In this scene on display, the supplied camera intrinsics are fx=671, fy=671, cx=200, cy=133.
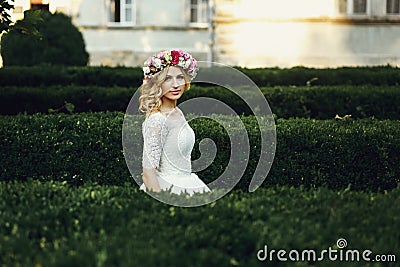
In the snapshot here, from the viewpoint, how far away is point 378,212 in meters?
3.65

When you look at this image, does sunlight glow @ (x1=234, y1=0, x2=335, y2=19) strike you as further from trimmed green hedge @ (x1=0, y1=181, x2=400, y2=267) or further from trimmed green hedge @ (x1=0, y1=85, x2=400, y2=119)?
trimmed green hedge @ (x1=0, y1=181, x2=400, y2=267)

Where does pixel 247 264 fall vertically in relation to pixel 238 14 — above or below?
below

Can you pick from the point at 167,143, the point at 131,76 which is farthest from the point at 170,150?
the point at 131,76

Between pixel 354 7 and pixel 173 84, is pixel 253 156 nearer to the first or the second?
pixel 173 84

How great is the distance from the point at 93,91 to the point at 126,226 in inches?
273

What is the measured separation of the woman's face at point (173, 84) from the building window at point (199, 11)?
56.6 ft

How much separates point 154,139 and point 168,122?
197 millimetres

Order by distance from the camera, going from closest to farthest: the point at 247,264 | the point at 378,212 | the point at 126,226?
the point at 247,264 → the point at 126,226 → the point at 378,212

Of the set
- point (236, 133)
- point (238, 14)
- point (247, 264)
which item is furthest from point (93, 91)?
point (238, 14)

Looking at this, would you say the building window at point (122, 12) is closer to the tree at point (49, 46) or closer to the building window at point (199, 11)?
the building window at point (199, 11)

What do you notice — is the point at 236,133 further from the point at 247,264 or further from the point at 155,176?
the point at 247,264

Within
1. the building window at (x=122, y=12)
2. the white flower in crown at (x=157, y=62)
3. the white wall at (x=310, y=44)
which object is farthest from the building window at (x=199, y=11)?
the white flower in crown at (x=157, y=62)

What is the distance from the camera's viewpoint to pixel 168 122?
4.82 metres

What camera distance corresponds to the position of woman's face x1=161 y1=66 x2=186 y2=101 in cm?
485
